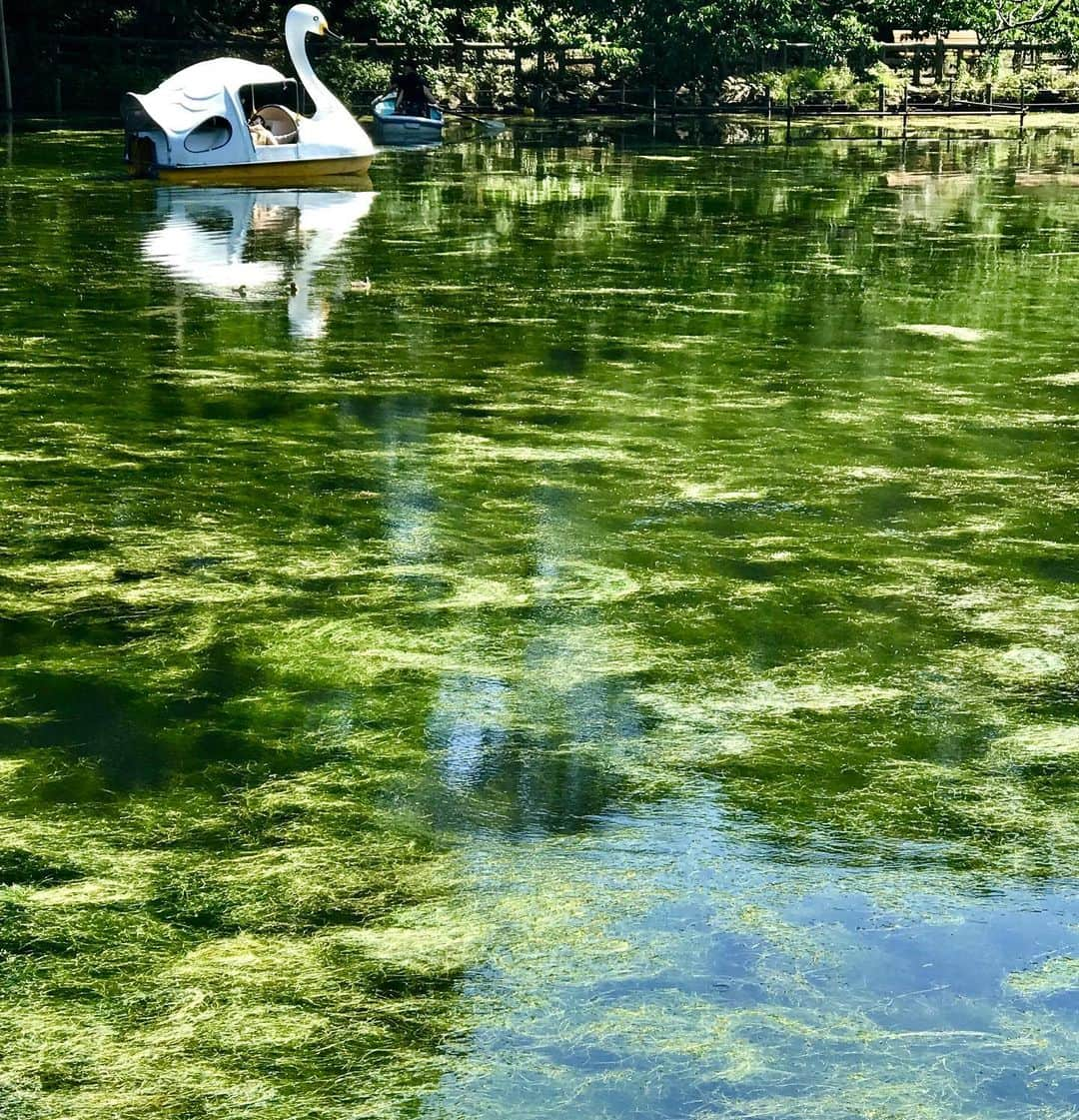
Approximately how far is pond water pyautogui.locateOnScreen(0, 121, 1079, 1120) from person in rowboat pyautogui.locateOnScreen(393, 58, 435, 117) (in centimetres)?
1272

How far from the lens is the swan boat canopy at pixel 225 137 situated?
14578mm

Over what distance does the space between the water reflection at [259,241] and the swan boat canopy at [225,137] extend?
1.14 ft

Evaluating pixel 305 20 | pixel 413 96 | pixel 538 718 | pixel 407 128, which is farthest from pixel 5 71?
pixel 538 718

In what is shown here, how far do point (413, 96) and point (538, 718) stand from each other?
1793cm

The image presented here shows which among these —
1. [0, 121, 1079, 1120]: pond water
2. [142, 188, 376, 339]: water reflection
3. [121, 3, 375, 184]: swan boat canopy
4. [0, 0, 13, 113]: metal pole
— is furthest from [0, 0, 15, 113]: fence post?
[0, 121, 1079, 1120]: pond water

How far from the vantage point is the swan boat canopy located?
47.8 ft

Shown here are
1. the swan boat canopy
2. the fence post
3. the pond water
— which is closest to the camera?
the pond water

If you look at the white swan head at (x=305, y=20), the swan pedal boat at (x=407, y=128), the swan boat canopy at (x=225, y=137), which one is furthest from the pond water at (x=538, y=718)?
the swan pedal boat at (x=407, y=128)

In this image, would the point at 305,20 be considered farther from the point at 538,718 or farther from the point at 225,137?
the point at 538,718

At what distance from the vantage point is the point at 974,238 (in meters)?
11.2

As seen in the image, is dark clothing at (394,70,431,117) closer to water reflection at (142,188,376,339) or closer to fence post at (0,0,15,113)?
fence post at (0,0,15,113)

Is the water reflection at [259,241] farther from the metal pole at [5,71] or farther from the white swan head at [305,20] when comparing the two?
the metal pole at [5,71]

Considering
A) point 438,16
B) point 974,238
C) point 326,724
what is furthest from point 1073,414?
point 438,16

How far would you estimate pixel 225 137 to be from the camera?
Answer: 14.9m
